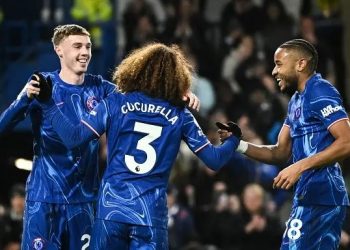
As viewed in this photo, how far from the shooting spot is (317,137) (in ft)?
25.4

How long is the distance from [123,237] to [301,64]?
1667 millimetres

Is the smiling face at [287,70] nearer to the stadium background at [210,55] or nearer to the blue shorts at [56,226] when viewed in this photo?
the blue shorts at [56,226]

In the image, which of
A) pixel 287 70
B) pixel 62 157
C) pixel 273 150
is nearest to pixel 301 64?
pixel 287 70

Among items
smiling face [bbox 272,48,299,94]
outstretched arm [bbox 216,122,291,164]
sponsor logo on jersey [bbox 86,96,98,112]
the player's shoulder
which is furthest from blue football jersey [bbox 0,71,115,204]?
the player's shoulder

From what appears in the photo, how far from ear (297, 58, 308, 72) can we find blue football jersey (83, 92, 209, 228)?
3.07 feet

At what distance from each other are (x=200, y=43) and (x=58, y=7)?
278cm

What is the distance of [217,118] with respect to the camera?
14062mm

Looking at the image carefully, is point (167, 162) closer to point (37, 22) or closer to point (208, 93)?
point (208, 93)

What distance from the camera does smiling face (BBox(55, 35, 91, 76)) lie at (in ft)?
26.9

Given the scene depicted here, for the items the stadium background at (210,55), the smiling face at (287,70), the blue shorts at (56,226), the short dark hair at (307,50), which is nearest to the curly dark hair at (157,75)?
the smiling face at (287,70)

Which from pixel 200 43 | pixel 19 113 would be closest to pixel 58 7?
pixel 200 43

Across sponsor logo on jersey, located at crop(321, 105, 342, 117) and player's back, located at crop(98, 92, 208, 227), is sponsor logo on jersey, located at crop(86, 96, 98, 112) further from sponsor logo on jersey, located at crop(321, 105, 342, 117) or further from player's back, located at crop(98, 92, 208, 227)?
sponsor logo on jersey, located at crop(321, 105, 342, 117)

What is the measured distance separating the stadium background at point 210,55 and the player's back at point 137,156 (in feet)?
18.4

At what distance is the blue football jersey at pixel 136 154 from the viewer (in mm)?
7438
